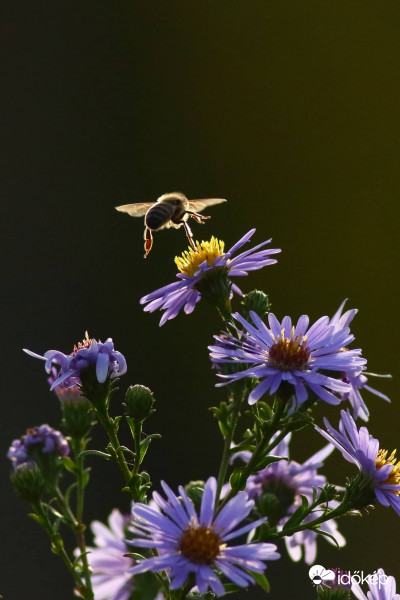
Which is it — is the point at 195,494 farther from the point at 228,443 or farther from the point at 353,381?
the point at 353,381

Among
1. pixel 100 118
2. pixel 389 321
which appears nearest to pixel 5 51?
pixel 100 118

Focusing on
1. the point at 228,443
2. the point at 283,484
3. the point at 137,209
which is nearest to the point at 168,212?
the point at 137,209

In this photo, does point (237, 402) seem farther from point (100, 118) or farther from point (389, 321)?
point (100, 118)

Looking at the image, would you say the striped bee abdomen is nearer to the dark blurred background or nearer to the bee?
the bee

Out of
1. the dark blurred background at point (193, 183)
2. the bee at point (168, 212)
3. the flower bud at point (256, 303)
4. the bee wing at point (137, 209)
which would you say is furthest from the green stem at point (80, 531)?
the dark blurred background at point (193, 183)

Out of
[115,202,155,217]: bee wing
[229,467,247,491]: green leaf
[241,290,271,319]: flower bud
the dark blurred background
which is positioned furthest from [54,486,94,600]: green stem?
the dark blurred background

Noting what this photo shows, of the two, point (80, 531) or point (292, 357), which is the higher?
point (292, 357)

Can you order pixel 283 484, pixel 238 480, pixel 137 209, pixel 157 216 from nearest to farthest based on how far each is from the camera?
pixel 238 480, pixel 283 484, pixel 157 216, pixel 137 209

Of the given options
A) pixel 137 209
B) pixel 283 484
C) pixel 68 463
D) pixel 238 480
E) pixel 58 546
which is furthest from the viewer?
pixel 137 209

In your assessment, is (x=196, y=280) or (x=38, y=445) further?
(x=38, y=445)
